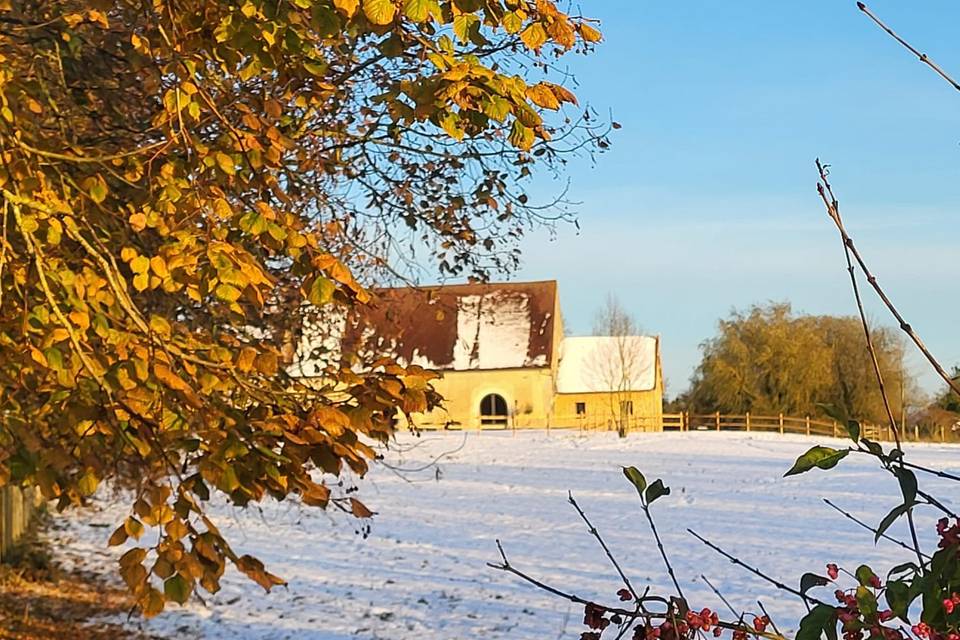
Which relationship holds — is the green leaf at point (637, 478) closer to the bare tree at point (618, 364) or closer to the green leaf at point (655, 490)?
the green leaf at point (655, 490)

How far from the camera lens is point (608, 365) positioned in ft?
160

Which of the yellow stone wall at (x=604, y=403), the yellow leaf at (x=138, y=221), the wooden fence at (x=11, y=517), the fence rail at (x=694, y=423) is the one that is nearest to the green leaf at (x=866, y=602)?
the yellow leaf at (x=138, y=221)

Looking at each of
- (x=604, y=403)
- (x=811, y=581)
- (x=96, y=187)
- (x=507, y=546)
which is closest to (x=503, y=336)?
(x=604, y=403)

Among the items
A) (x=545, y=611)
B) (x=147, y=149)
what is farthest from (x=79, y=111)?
(x=545, y=611)

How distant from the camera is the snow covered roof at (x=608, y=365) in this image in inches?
1905

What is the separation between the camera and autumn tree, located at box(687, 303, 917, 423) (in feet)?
154

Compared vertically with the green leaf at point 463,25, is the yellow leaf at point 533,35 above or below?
above

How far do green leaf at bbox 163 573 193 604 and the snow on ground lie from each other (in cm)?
219

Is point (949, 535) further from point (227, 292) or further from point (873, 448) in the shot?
point (227, 292)

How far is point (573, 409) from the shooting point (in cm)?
4828

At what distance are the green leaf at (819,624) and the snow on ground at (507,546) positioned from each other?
3522mm

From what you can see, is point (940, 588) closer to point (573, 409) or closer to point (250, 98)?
point (250, 98)

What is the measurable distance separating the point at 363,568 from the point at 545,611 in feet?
11.1

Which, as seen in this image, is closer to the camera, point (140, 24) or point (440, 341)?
point (140, 24)
